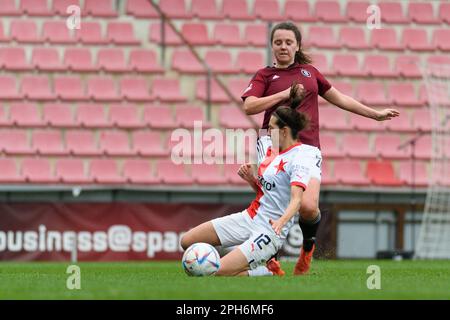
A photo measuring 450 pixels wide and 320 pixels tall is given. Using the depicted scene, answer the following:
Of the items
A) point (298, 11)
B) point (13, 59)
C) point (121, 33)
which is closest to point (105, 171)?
point (13, 59)

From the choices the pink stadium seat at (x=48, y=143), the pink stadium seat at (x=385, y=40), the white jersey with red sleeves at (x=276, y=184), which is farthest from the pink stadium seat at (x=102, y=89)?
the white jersey with red sleeves at (x=276, y=184)

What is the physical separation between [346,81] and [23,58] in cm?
528

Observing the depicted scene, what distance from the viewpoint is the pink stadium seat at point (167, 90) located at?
679 inches

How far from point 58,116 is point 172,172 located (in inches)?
79.5

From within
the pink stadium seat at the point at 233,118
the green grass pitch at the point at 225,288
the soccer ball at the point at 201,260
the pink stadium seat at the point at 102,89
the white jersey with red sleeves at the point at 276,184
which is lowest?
the green grass pitch at the point at 225,288

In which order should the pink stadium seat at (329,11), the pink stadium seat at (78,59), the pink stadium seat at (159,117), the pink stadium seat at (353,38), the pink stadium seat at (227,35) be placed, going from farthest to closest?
the pink stadium seat at (329,11)
the pink stadium seat at (353,38)
the pink stadium seat at (227,35)
the pink stadium seat at (78,59)
the pink stadium seat at (159,117)

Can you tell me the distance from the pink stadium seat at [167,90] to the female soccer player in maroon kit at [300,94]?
832 cm

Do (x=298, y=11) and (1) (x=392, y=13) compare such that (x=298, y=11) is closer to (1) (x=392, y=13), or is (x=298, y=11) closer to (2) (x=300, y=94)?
(1) (x=392, y=13)

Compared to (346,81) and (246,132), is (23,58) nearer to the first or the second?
(246,132)

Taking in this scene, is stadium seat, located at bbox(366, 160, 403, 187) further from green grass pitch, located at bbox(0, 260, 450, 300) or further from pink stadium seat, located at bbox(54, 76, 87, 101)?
green grass pitch, located at bbox(0, 260, 450, 300)

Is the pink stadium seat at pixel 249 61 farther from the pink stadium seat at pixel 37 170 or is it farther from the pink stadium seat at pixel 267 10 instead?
the pink stadium seat at pixel 37 170

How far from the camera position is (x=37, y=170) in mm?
16203

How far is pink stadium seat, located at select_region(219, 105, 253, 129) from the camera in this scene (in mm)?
16844
